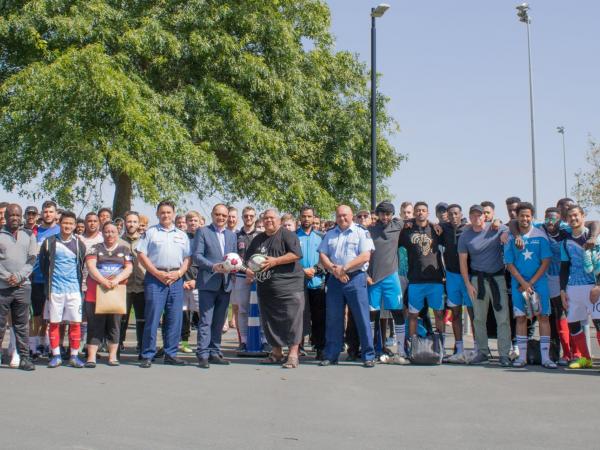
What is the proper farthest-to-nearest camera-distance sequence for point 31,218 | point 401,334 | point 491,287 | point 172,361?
point 31,218
point 401,334
point 491,287
point 172,361

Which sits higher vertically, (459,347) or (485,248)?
(485,248)

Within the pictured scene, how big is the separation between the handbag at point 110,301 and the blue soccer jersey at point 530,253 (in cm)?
520

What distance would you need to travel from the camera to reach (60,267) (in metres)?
10.5

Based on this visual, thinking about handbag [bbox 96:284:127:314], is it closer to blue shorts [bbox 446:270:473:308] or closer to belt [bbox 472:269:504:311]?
blue shorts [bbox 446:270:473:308]

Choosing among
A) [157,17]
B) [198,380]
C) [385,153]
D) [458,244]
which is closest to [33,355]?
[198,380]

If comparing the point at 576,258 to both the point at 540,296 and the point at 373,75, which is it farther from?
the point at 373,75

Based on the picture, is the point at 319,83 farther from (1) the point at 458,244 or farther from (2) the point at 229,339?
(1) the point at 458,244

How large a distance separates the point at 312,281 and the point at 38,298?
3867 mm

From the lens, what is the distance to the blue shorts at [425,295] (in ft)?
36.4

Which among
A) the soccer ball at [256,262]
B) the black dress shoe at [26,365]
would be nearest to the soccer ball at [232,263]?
the soccer ball at [256,262]

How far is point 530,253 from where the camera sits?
10648 millimetres

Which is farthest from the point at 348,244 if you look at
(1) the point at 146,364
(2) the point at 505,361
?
(1) the point at 146,364

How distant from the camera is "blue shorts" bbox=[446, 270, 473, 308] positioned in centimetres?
1130

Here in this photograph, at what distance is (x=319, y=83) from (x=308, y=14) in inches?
88.7
